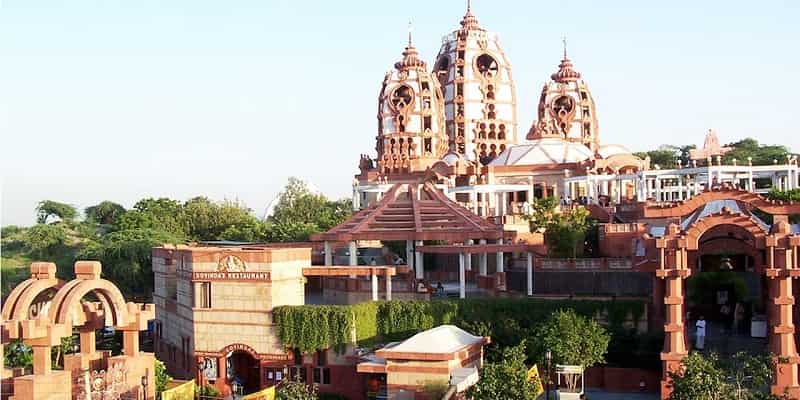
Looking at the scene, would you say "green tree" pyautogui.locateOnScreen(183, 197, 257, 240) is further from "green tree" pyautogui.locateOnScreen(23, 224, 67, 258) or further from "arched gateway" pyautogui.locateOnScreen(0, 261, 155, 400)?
"arched gateway" pyautogui.locateOnScreen(0, 261, 155, 400)

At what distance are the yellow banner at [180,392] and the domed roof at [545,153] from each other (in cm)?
3660

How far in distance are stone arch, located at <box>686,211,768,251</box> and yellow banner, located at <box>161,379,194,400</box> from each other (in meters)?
13.1

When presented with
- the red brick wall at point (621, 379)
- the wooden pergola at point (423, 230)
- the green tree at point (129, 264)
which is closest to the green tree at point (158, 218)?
the green tree at point (129, 264)

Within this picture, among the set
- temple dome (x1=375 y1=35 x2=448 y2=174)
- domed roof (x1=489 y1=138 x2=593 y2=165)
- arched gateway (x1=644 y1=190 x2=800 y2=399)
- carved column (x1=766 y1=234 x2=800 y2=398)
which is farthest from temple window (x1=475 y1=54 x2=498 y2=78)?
carved column (x1=766 y1=234 x2=800 y2=398)

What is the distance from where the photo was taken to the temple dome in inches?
2714

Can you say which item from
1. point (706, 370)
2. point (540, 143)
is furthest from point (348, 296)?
point (540, 143)

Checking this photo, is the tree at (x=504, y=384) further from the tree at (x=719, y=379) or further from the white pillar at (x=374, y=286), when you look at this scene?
the white pillar at (x=374, y=286)

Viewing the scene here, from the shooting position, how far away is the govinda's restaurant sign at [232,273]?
100ft

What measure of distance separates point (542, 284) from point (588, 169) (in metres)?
22.2

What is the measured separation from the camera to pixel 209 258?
31.0 metres

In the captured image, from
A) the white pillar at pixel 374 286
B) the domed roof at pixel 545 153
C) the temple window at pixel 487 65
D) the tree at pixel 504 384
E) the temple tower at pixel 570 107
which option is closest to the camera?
the tree at pixel 504 384

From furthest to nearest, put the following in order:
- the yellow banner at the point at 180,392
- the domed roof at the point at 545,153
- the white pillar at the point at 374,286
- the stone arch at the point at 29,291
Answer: the domed roof at the point at 545,153 < the white pillar at the point at 374,286 < the yellow banner at the point at 180,392 < the stone arch at the point at 29,291

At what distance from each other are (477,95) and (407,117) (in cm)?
1067

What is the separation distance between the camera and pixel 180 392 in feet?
83.7
